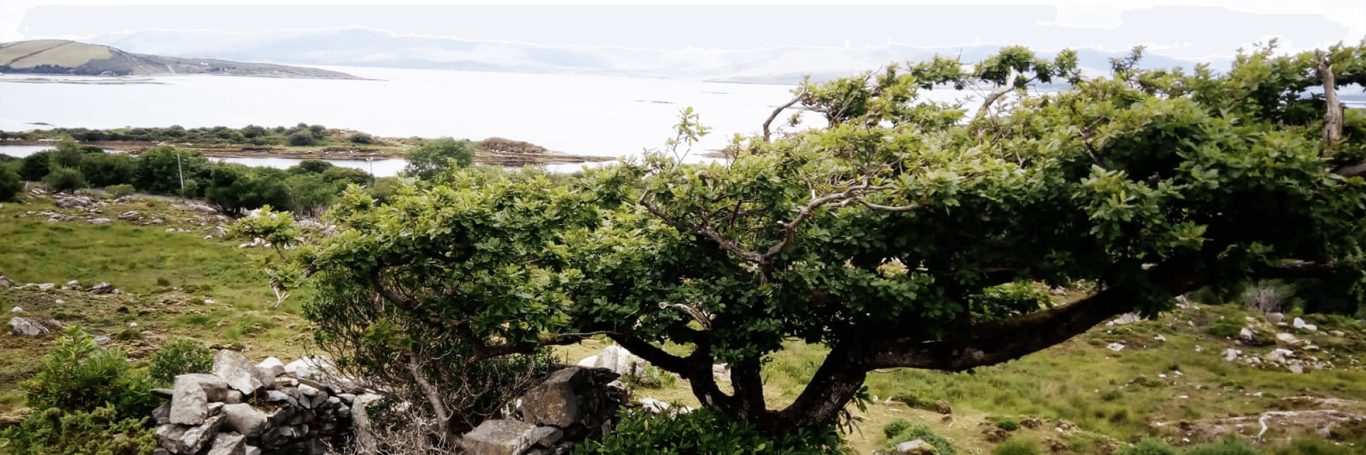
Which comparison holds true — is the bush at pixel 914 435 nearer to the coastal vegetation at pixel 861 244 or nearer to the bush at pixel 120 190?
the coastal vegetation at pixel 861 244

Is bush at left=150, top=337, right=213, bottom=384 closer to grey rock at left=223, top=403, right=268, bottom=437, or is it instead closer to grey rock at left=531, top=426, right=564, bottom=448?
grey rock at left=223, top=403, right=268, bottom=437

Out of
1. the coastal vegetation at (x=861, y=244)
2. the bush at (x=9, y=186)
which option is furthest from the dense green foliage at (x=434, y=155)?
the coastal vegetation at (x=861, y=244)

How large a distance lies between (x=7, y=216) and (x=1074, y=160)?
45461mm

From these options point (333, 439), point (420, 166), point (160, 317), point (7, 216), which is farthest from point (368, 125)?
point (333, 439)

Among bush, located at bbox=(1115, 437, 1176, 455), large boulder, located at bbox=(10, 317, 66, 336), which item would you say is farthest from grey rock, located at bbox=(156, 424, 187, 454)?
bush, located at bbox=(1115, 437, 1176, 455)

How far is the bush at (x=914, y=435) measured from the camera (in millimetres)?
13248

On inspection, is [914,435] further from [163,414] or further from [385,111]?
[385,111]

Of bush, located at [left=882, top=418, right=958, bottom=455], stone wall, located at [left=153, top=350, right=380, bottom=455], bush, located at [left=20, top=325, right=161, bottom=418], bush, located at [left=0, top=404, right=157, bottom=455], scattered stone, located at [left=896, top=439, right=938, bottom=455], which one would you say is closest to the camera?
bush, located at [left=0, top=404, right=157, bottom=455]

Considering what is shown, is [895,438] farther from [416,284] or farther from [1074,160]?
[416,284]

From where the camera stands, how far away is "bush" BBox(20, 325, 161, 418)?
10.7 metres

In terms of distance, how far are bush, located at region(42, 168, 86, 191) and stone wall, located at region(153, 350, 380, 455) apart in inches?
2148

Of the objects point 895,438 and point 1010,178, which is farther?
point 895,438

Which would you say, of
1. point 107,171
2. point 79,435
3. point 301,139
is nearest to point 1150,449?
point 79,435

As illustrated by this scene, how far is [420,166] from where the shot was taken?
210 feet
